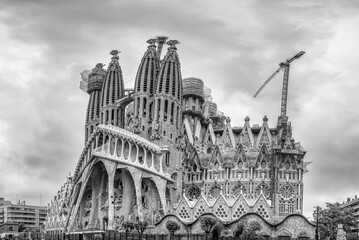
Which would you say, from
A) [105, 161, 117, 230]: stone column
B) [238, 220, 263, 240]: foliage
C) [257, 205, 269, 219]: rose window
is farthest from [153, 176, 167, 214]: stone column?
[238, 220, 263, 240]: foliage

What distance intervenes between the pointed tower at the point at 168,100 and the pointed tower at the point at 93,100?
22079 millimetres

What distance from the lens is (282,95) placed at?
419 ft

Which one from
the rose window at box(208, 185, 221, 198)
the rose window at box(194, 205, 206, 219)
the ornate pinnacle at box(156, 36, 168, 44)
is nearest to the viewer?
the rose window at box(194, 205, 206, 219)

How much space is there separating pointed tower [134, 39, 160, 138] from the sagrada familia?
0.18 m

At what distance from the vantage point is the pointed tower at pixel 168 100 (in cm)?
10381

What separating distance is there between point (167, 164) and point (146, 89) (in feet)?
48.9

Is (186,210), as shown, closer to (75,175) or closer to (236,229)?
(236,229)

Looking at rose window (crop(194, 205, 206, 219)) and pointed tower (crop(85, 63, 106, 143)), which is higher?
pointed tower (crop(85, 63, 106, 143))

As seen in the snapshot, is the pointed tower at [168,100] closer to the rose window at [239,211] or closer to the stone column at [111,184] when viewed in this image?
the stone column at [111,184]

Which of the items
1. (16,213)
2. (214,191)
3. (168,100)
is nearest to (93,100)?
(168,100)

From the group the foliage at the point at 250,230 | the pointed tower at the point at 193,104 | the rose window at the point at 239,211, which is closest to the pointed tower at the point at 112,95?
the pointed tower at the point at 193,104

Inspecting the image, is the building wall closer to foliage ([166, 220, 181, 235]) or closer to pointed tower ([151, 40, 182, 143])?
pointed tower ([151, 40, 182, 143])

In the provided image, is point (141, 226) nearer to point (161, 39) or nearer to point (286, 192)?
point (286, 192)

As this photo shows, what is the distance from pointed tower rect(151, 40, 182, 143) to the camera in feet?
341
